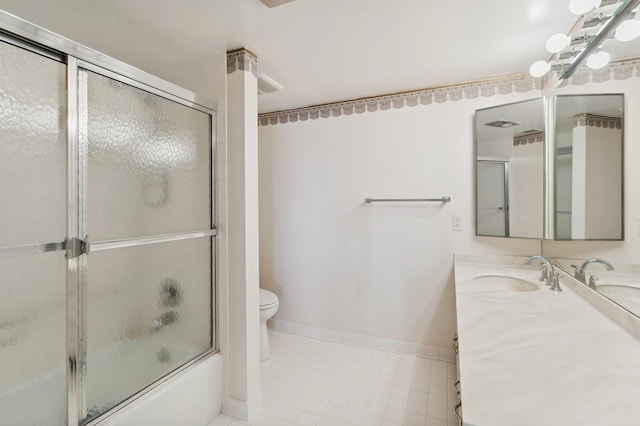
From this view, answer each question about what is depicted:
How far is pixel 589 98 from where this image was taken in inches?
57.2

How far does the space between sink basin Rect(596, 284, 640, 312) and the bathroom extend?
0.11m

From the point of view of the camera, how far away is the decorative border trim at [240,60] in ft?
5.43

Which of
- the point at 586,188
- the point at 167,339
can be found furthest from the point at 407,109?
the point at 167,339

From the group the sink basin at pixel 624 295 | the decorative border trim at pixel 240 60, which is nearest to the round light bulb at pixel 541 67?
the sink basin at pixel 624 295

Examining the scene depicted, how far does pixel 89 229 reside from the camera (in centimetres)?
120

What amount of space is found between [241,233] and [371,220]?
1154 mm

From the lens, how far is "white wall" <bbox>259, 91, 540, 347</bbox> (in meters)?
2.21

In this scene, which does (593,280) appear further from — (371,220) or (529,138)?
(371,220)

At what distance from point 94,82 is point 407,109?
6.43 feet

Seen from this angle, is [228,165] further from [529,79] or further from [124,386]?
[529,79]

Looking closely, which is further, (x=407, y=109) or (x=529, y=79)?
(x=407, y=109)

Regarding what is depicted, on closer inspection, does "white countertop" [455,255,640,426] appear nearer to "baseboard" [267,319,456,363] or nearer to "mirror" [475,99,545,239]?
"mirror" [475,99,545,239]

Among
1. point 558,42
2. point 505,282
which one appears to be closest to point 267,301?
point 505,282

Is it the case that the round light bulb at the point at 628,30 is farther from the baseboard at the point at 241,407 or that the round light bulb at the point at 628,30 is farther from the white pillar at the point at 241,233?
the baseboard at the point at 241,407
